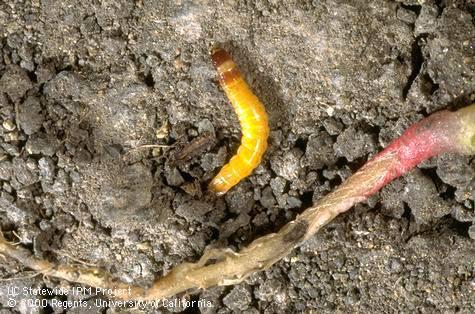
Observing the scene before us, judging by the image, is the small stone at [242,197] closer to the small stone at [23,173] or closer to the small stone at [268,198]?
the small stone at [268,198]

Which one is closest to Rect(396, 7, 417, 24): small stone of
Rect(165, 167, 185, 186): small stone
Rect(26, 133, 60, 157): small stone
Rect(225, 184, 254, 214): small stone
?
Rect(225, 184, 254, 214): small stone

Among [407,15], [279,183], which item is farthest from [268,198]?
Answer: [407,15]

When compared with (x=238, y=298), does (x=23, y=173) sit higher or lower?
higher

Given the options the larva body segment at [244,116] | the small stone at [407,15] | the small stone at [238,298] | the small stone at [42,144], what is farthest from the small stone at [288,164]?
the small stone at [42,144]

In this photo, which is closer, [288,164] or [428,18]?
[428,18]

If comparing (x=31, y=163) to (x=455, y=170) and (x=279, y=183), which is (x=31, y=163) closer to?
(x=279, y=183)

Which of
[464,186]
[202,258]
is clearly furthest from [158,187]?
[464,186]

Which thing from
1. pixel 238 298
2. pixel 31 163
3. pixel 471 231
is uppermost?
pixel 31 163
